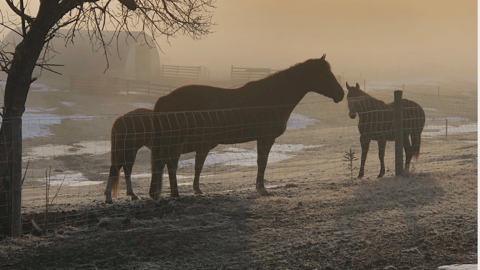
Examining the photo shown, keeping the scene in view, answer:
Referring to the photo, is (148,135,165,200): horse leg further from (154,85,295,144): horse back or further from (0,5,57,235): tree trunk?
(0,5,57,235): tree trunk

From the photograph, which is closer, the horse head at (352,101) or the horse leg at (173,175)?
the horse leg at (173,175)

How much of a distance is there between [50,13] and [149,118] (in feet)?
10.1

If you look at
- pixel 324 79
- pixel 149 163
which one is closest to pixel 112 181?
pixel 324 79

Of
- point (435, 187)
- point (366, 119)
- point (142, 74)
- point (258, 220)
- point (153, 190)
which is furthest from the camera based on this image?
point (142, 74)

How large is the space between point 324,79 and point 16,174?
5457 millimetres

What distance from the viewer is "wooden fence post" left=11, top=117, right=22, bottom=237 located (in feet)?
16.5

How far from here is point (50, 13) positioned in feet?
18.0

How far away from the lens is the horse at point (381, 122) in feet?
32.1

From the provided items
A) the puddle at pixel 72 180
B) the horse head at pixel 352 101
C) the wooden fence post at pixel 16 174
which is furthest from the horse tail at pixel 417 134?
the wooden fence post at pixel 16 174

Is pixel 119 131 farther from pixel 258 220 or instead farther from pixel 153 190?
pixel 258 220

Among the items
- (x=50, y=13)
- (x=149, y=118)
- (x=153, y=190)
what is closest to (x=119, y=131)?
(x=149, y=118)

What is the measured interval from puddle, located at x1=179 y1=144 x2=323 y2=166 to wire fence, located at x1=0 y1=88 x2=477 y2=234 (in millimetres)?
34

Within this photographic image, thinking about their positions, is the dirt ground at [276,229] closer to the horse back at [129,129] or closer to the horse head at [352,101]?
the horse back at [129,129]

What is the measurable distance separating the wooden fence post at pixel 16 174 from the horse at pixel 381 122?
6991 mm
